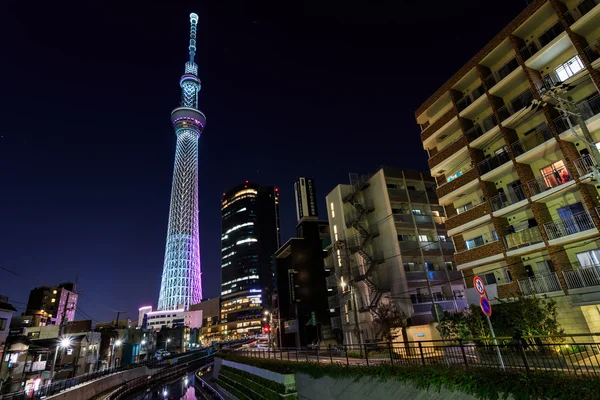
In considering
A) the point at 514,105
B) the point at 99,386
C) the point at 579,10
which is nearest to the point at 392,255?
Answer: the point at 514,105

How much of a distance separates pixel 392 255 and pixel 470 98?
56.0 ft

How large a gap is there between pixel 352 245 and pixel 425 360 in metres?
25.2

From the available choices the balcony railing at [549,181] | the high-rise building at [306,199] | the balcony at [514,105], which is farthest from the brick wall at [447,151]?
the high-rise building at [306,199]

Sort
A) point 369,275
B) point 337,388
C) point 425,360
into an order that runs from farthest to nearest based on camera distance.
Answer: point 369,275
point 337,388
point 425,360

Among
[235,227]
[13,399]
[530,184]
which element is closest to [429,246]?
[530,184]

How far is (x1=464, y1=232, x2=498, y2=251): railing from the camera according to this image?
2367 centimetres

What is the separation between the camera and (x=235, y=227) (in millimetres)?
196250

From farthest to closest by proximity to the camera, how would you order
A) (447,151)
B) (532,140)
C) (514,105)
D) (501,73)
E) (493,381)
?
(447,151) → (501,73) → (514,105) → (532,140) → (493,381)

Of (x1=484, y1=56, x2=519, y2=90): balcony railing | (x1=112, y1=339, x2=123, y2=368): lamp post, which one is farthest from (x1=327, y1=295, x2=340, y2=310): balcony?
(x1=112, y1=339, x2=123, y2=368): lamp post

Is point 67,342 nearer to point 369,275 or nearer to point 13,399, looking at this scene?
point 13,399

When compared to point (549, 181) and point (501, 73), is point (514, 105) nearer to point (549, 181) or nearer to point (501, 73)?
point (501, 73)

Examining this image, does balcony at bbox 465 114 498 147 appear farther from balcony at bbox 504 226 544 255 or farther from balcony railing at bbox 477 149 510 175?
balcony at bbox 504 226 544 255

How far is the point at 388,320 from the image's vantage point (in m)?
28.7

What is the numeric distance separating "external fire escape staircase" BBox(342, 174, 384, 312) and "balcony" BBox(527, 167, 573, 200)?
57.3ft
